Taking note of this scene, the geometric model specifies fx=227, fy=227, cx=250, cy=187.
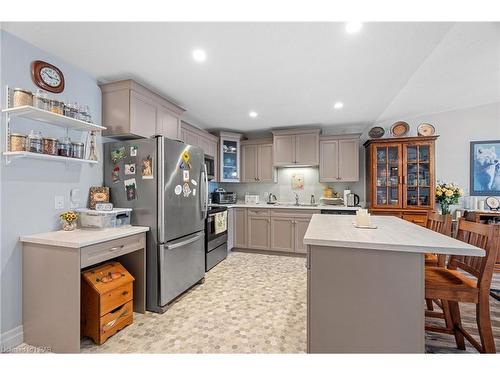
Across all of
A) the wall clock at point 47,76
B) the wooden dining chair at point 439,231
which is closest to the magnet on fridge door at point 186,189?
the wall clock at point 47,76

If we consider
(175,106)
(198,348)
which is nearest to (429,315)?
(198,348)

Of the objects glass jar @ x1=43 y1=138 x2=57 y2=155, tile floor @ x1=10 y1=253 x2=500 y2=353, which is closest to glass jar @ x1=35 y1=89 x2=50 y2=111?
glass jar @ x1=43 y1=138 x2=57 y2=155

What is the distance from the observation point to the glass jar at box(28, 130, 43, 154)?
172cm

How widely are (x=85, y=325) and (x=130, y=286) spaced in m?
0.39

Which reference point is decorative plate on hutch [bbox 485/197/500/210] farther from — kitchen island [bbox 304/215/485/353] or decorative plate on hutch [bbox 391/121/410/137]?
kitchen island [bbox 304/215/485/353]

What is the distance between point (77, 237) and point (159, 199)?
2.32 ft

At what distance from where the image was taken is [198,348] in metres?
1.70

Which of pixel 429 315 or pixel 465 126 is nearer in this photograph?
pixel 429 315

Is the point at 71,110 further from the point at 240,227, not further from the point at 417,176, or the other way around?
the point at 417,176

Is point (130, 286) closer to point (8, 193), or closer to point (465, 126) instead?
point (8, 193)

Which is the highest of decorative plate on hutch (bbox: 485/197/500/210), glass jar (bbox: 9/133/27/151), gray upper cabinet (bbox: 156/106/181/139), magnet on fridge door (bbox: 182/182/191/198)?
gray upper cabinet (bbox: 156/106/181/139)

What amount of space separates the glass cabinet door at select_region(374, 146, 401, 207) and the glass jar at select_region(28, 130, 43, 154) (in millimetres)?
4363

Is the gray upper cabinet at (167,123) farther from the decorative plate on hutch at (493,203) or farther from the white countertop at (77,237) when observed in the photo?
the decorative plate on hutch at (493,203)
